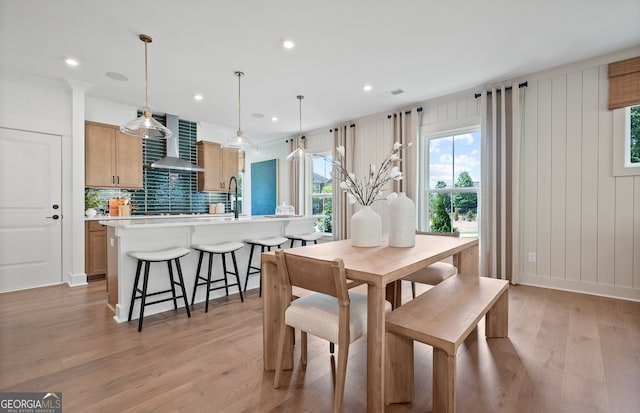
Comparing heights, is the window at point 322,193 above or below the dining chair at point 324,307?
above

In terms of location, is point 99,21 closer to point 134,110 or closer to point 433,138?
point 134,110

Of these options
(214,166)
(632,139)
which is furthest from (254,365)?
(214,166)

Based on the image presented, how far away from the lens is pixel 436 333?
138cm

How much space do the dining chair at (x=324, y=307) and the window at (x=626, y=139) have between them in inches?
131

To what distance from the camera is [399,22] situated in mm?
2568

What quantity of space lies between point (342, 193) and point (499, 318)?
366 cm

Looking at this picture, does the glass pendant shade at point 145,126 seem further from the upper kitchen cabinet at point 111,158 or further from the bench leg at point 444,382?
the bench leg at point 444,382

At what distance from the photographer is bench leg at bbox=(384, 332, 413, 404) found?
1526mm

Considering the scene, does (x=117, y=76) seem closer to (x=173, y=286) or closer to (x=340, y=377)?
(x=173, y=286)

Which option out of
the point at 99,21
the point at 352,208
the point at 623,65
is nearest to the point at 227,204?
the point at 352,208

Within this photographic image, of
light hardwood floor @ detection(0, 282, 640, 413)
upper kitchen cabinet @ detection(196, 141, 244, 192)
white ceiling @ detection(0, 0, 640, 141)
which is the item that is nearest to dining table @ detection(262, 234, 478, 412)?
light hardwood floor @ detection(0, 282, 640, 413)

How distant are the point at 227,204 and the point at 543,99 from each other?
5.75 m

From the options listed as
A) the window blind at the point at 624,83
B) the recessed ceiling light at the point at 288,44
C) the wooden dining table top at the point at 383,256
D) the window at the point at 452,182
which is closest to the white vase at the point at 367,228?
the wooden dining table top at the point at 383,256

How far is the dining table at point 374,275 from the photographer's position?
1360 millimetres
